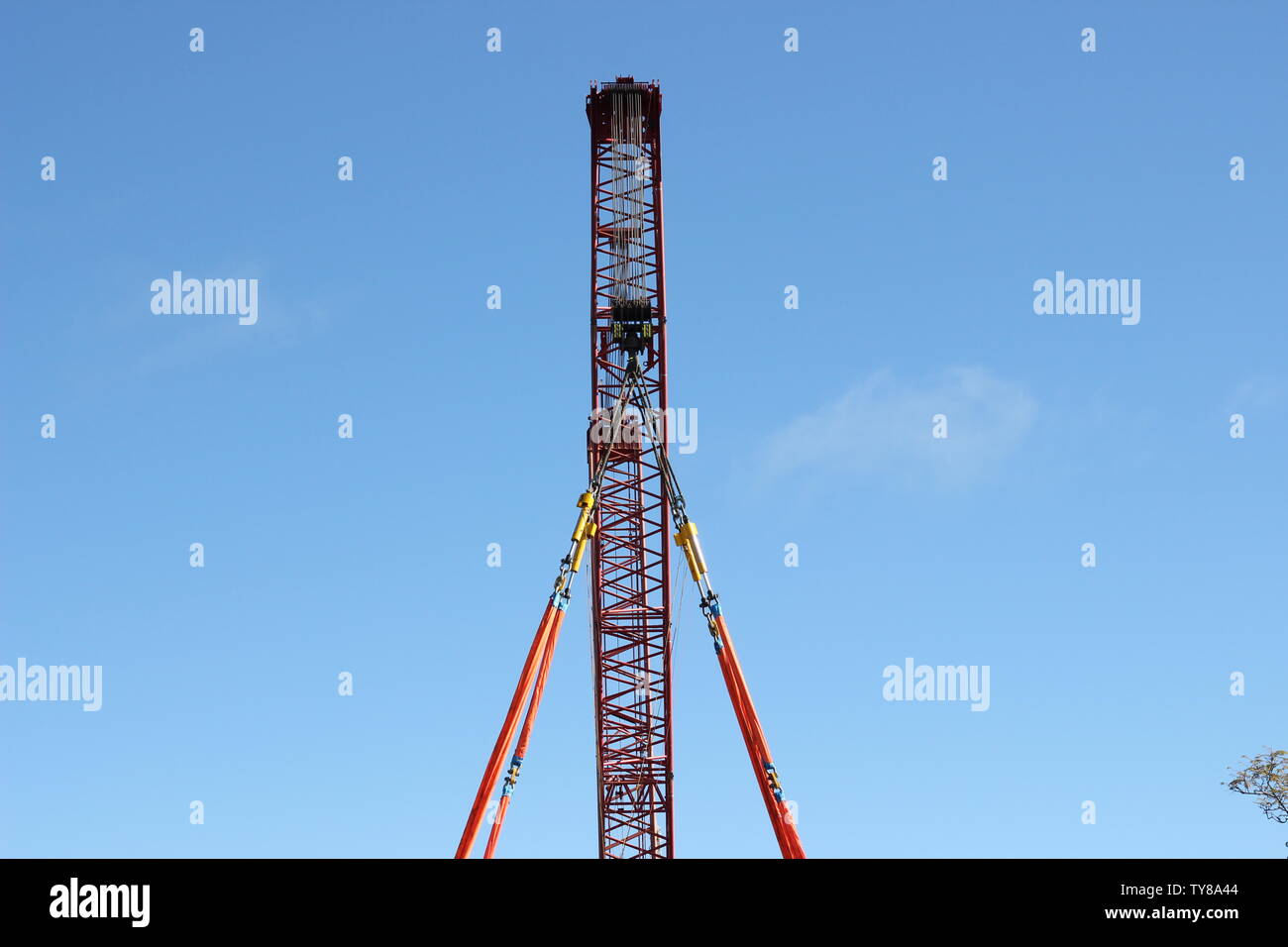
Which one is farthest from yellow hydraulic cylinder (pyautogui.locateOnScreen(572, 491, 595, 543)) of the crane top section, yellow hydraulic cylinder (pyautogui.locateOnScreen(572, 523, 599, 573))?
the crane top section

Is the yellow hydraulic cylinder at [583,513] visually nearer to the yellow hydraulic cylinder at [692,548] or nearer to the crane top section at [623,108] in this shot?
the yellow hydraulic cylinder at [692,548]

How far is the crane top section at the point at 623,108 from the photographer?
79.4 metres

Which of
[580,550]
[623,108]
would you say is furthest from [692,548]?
[623,108]

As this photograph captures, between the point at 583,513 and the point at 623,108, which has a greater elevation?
the point at 623,108

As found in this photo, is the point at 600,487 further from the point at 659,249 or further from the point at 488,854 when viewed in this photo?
the point at 488,854

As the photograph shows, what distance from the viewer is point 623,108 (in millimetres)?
79750

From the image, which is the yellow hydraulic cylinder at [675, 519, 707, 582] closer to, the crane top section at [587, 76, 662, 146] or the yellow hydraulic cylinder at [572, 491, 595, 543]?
the yellow hydraulic cylinder at [572, 491, 595, 543]

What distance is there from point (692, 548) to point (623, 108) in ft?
77.6

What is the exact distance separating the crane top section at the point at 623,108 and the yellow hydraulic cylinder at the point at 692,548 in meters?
21.5

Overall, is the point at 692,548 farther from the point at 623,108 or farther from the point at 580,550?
the point at 623,108

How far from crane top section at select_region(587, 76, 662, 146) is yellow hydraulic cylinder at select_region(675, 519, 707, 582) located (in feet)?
70.7
